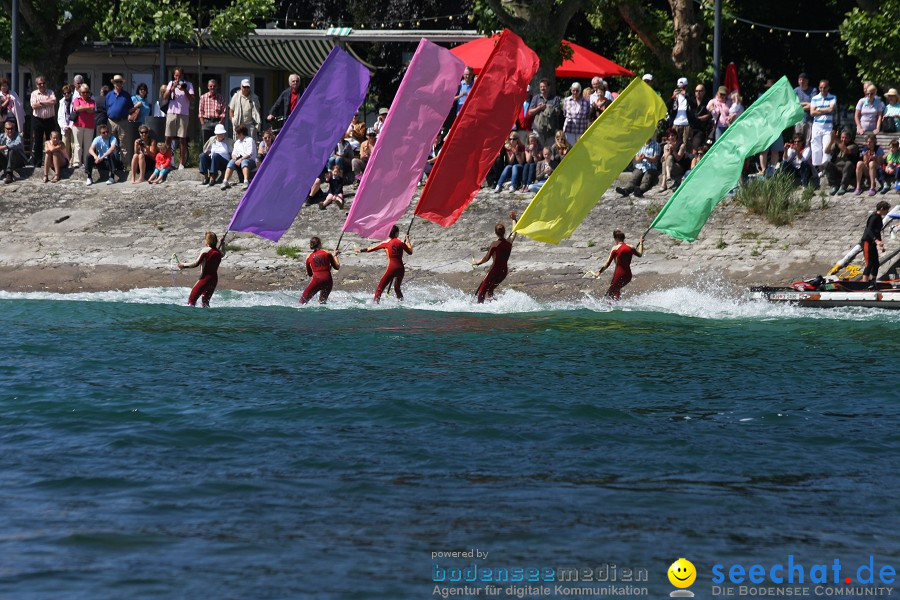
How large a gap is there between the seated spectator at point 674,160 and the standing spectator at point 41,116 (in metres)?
12.0

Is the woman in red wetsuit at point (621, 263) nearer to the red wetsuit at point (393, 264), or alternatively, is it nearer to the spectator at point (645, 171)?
the red wetsuit at point (393, 264)

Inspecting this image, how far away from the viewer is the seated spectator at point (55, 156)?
1012 inches

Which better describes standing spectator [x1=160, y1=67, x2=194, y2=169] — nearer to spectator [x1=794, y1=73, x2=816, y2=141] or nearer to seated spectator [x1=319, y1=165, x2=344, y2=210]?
seated spectator [x1=319, y1=165, x2=344, y2=210]

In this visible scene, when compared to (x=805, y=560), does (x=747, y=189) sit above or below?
above

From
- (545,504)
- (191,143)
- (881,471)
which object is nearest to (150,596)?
(545,504)

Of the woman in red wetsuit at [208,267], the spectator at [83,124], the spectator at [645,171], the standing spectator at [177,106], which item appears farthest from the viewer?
the spectator at [83,124]

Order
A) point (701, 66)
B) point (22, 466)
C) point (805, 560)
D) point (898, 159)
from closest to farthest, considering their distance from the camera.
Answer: point (805, 560)
point (22, 466)
point (898, 159)
point (701, 66)

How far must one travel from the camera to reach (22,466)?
11.0 metres

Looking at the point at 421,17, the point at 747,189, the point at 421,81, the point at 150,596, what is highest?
the point at 421,17

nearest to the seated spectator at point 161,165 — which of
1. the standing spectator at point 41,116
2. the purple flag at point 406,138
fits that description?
the standing spectator at point 41,116

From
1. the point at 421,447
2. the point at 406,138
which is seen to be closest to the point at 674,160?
the point at 406,138

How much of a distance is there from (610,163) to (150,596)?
43.3 ft

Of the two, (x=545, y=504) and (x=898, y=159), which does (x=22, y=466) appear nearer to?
(x=545, y=504)

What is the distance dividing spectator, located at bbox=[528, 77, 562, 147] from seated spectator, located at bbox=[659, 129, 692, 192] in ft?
6.77
